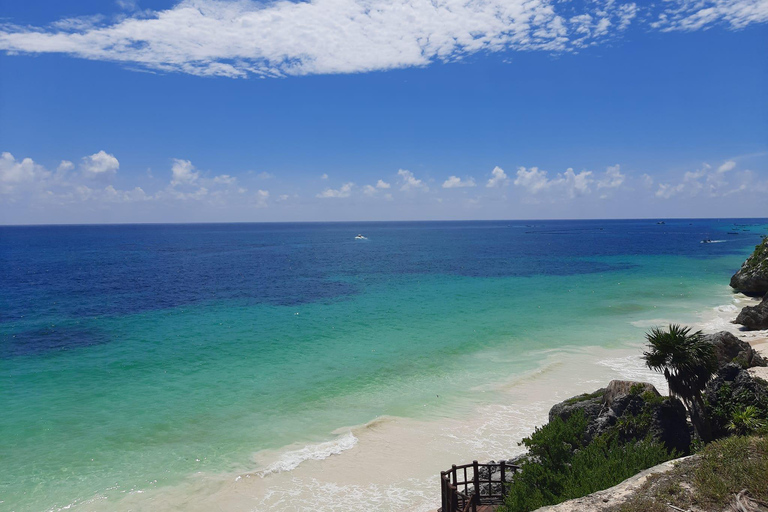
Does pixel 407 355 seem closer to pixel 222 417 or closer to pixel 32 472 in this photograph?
pixel 222 417

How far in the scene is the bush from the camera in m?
13.8

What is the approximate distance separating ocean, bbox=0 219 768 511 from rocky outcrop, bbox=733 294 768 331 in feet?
12.6

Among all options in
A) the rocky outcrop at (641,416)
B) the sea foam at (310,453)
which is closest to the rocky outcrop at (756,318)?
the rocky outcrop at (641,416)

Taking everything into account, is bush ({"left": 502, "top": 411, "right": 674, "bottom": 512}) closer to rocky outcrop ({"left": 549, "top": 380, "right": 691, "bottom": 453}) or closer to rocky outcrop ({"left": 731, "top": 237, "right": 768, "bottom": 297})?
rocky outcrop ({"left": 549, "top": 380, "right": 691, "bottom": 453})

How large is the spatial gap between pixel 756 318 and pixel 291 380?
4168 cm

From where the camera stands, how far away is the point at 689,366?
17.2 m

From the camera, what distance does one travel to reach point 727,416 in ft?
55.7

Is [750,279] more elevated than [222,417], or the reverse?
[750,279]

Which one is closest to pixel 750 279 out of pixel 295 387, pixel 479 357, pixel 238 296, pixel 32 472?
→ pixel 479 357

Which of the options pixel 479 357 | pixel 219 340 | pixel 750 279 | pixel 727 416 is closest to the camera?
pixel 727 416

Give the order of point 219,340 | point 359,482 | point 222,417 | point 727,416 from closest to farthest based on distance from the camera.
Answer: point 727,416 → point 359,482 → point 222,417 → point 219,340

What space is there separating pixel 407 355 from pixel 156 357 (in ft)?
71.7

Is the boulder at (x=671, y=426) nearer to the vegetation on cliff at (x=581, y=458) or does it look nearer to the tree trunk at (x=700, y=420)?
the vegetation on cliff at (x=581, y=458)

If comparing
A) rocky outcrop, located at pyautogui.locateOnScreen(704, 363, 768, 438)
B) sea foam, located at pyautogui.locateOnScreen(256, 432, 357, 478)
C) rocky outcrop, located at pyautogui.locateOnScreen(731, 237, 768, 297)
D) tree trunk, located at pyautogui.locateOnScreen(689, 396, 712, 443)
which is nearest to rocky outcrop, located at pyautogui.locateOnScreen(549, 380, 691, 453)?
tree trunk, located at pyautogui.locateOnScreen(689, 396, 712, 443)
